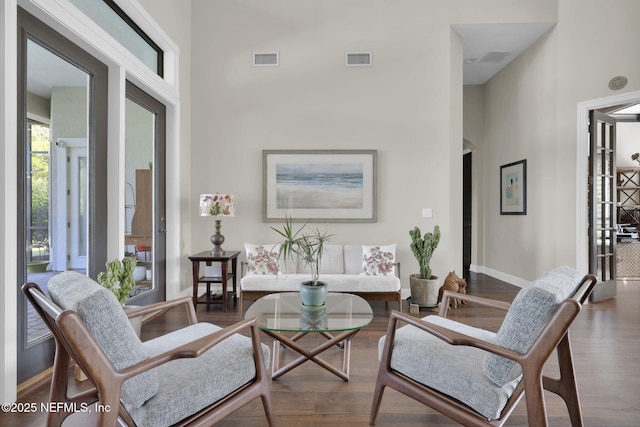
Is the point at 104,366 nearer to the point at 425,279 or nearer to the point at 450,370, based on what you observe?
the point at 450,370

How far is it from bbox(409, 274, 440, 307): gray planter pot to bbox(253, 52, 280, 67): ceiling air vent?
3.44m

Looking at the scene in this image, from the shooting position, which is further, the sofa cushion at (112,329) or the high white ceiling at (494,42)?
the high white ceiling at (494,42)

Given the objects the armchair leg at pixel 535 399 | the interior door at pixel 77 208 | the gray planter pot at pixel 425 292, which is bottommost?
the gray planter pot at pixel 425 292

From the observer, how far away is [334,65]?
456cm

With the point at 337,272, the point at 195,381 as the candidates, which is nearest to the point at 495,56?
the point at 337,272

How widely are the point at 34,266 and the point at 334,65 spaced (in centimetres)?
396

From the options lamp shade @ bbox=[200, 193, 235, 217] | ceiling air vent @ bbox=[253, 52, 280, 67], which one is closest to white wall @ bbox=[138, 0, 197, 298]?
lamp shade @ bbox=[200, 193, 235, 217]

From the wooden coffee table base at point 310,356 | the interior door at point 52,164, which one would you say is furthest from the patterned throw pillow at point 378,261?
the interior door at point 52,164

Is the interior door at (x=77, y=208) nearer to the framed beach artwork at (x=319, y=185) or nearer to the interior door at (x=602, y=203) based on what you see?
the framed beach artwork at (x=319, y=185)

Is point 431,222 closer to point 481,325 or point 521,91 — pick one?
point 481,325

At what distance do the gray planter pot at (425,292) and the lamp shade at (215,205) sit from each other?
2.44 meters

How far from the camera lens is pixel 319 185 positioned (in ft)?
14.9

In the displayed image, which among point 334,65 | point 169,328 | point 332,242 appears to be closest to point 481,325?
point 332,242

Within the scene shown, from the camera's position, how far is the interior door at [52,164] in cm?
221
